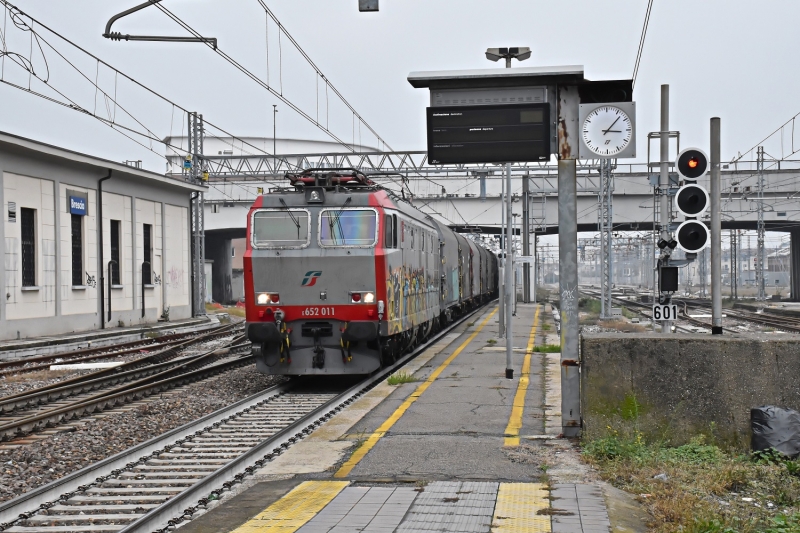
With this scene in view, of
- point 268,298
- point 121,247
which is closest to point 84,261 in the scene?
point 121,247

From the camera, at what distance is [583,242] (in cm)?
7381

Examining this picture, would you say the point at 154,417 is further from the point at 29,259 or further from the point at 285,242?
the point at 29,259

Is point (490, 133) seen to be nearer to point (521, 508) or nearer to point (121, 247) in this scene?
point (521, 508)

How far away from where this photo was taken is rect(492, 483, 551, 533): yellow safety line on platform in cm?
602

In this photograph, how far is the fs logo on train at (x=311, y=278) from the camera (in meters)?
14.8

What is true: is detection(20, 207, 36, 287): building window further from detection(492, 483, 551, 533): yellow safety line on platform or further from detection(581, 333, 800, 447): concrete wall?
detection(492, 483, 551, 533): yellow safety line on platform

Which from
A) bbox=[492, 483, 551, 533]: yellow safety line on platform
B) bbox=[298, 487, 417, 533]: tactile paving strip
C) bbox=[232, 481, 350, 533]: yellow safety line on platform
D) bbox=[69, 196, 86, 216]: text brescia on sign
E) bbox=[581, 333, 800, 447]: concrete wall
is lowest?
bbox=[232, 481, 350, 533]: yellow safety line on platform

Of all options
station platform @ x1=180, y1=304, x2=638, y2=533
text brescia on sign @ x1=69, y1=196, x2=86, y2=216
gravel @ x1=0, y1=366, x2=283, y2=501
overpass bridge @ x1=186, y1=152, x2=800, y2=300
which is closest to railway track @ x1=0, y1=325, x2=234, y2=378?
gravel @ x1=0, y1=366, x2=283, y2=501

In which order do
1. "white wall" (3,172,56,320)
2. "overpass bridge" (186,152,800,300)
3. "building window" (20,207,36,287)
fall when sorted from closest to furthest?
"white wall" (3,172,56,320) → "building window" (20,207,36,287) → "overpass bridge" (186,152,800,300)

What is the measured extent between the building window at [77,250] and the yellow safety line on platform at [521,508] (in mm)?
24973

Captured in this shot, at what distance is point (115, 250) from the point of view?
1277 inches

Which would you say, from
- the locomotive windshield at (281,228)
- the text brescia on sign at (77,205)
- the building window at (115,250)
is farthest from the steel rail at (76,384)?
the building window at (115,250)

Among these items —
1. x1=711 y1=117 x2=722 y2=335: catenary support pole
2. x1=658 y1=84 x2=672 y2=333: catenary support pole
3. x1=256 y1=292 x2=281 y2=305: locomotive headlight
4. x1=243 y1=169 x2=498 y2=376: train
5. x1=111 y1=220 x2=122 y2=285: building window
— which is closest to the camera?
x1=711 y1=117 x2=722 y2=335: catenary support pole

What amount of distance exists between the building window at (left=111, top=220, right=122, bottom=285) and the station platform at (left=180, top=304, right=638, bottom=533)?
69.7ft
